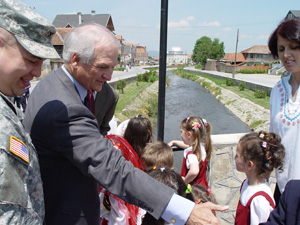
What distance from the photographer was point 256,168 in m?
1.98

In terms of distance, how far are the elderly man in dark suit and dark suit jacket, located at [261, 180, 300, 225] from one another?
0.40 metres

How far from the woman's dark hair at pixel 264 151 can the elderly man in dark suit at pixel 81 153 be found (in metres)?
0.81

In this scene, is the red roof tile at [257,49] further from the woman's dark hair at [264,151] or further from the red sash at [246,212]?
the red sash at [246,212]

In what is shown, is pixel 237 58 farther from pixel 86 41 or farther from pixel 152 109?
pixel 86 41

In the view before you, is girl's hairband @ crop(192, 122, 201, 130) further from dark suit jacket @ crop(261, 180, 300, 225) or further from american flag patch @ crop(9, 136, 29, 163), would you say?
american flag patch @ crop(9, 136, 29, 163)

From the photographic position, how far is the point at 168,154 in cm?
232

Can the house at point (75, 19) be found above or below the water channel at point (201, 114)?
above

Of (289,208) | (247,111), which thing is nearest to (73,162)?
(289,208)

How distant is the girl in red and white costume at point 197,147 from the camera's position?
8.31 ft

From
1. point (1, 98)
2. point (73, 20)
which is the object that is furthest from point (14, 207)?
point (73, 20)

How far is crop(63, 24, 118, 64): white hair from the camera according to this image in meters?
1.43

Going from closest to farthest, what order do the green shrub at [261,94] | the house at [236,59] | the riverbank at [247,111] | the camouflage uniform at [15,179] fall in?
the camouflage uniform at [15,179] → the riverbank at [247,111] → the green shrub at [261,94] → the house at [236,59]

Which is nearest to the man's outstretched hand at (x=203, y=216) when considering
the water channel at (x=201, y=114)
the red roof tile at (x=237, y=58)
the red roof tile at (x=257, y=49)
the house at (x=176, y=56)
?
the water channel at (x=201, y=114)

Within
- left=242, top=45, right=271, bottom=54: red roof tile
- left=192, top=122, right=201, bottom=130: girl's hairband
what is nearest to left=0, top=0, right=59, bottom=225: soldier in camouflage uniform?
left=192, top=122, right=201, bottom=130: girl's hairband
